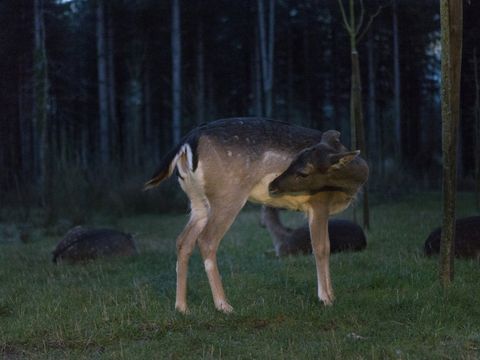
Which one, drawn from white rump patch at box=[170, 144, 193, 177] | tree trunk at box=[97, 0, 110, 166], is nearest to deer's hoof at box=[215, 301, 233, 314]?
white rump patch at box=[170, 144, 193, 177]

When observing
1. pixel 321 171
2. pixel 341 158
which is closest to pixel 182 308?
pixel 321 171

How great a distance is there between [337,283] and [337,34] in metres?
29.7

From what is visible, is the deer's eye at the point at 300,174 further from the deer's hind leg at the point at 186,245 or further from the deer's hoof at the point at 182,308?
the deer's hoof at the point at 182,308

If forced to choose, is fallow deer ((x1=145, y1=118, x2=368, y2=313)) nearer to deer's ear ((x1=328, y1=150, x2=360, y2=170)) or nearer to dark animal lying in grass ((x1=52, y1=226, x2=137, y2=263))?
deer's ear ((x1=328, y1=150, x2=360, y2=170))

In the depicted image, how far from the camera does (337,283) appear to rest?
7.81 metres

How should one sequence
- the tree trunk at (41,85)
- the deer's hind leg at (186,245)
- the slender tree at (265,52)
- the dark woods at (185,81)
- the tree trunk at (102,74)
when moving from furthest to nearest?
the slender tree at (265,52)
the tree trunk at (102,74)
the dark woods at (185,81)
the tree trunk at (41,85)
the deer's hind leg at (186,245)

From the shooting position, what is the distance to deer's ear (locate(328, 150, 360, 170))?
676cm

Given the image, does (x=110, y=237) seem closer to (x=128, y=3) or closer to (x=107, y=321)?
(x=107, y=321)

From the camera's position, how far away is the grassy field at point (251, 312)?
5.29 metres

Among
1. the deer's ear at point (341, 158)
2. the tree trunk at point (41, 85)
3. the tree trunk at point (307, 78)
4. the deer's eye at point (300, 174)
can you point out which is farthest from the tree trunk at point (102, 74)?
the deer's ear at point (341, 158)

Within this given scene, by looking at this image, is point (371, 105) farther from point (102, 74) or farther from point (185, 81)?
point (102, 74)

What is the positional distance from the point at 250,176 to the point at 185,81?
29188 mm

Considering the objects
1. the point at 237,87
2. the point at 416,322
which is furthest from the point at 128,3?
the point at 416,322

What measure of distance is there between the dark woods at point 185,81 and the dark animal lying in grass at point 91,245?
21.7 feet
